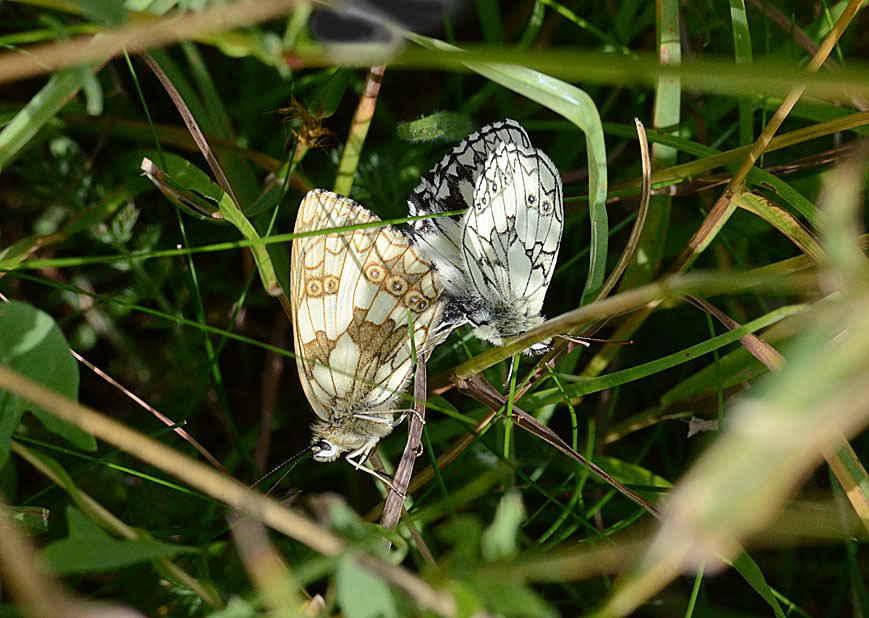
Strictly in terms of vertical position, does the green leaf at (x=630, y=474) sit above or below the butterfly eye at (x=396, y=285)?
below

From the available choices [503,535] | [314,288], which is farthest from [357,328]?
[503,535]

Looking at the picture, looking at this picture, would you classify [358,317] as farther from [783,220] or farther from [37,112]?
[783,220]

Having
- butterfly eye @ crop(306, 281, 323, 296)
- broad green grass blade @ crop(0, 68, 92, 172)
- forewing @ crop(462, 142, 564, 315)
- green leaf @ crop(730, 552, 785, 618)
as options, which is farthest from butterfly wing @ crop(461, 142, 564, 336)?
broad green grass blade @ crop(0, 68, 92, 172)

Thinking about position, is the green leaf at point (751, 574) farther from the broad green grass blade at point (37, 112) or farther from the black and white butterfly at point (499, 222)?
the broad green grass blade at point (37, 112)

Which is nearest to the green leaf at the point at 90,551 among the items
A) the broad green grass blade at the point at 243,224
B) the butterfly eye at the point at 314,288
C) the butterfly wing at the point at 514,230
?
the broad green grass blade at the point at 243,224

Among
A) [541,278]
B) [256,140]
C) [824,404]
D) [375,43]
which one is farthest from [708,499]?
[256,140]

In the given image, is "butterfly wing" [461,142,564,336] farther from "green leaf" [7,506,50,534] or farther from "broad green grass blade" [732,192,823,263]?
"green leaf" [7,506,50,534]
